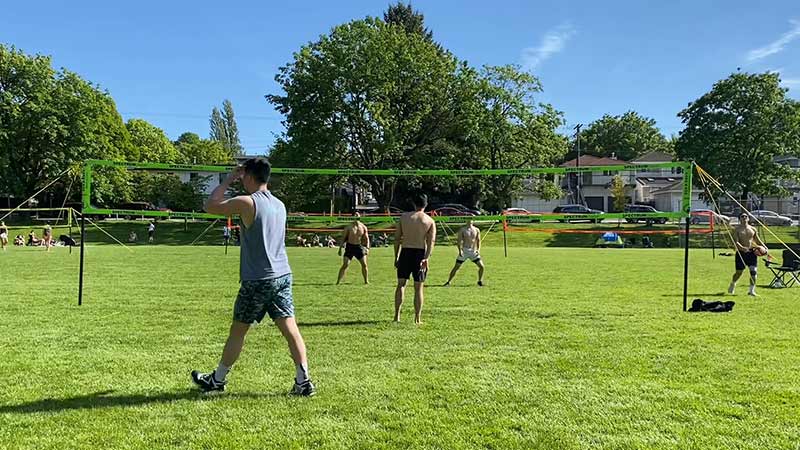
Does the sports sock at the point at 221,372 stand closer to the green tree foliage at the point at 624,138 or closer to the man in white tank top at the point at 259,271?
the man in white tank top at the point at 259,271

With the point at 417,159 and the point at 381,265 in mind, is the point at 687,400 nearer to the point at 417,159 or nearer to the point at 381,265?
the point at 381,265

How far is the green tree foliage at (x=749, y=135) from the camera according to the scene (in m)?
43.2

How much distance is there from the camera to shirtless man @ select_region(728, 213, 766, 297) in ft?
38.9

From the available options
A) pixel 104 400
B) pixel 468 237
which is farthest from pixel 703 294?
→ pixel 104 400

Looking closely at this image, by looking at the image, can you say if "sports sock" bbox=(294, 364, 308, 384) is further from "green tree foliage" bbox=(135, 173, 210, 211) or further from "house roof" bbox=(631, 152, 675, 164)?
"house roof" bbox=(631, 152, 675, 164)

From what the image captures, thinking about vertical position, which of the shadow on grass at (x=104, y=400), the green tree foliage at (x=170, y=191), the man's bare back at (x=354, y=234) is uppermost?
the green tree foliage at (x=170, y=191)

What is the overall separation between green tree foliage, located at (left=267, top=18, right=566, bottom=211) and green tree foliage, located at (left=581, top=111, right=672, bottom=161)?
51.5 metres

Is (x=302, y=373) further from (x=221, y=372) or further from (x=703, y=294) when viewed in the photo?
(x=703, y=294)

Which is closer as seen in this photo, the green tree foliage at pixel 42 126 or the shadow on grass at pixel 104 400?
the shadow on grass at pixel 104 400

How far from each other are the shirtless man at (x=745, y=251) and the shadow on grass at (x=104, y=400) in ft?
34.1

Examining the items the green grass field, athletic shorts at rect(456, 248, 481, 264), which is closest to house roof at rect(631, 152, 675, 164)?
athletic shorts at rect(456, 248, 481, 264)

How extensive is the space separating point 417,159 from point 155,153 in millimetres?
34579

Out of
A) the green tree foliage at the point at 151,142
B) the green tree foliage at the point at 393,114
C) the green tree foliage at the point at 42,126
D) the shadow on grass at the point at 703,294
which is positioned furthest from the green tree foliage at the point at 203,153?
the shadow on grass at the point at 703,294

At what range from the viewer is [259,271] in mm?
4828
